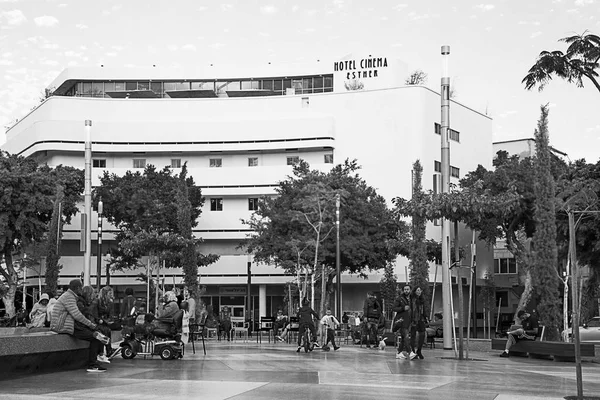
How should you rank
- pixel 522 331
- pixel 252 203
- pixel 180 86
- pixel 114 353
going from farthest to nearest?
1. pixel 180 86
2. pixel 252 203
3. pixel 522 331
4. pixel 114 353

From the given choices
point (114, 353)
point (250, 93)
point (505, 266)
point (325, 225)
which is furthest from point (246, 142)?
point (114, 353)

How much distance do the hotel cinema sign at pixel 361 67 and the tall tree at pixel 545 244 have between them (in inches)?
1627

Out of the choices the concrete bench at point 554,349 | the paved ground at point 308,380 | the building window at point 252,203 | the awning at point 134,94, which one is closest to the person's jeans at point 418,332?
the paved ground at point 308,380

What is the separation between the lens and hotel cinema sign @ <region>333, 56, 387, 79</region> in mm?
66000

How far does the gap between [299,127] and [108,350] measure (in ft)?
149

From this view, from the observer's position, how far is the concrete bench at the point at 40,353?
14.4 meters

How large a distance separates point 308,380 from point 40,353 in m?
4.67

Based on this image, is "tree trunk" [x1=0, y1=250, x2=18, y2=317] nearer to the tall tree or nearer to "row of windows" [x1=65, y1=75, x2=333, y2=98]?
"row of windows" [x1=65, y1=75, x2=333, y2=98]

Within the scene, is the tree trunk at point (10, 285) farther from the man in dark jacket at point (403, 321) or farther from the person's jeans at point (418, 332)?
the person's jeans at point (418, 332)

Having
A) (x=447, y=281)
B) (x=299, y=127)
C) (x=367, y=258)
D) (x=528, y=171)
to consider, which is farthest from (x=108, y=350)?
(x=299, y=127)

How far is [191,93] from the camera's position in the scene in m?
70.8

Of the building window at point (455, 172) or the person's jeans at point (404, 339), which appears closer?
the person's jeans at point (404, 339)

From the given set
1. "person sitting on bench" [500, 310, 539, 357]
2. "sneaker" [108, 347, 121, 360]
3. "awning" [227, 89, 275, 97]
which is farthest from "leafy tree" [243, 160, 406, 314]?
"sneaker" [108, 347, 121, 360]

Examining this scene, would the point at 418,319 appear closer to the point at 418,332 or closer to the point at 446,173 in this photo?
the point at 418,332
